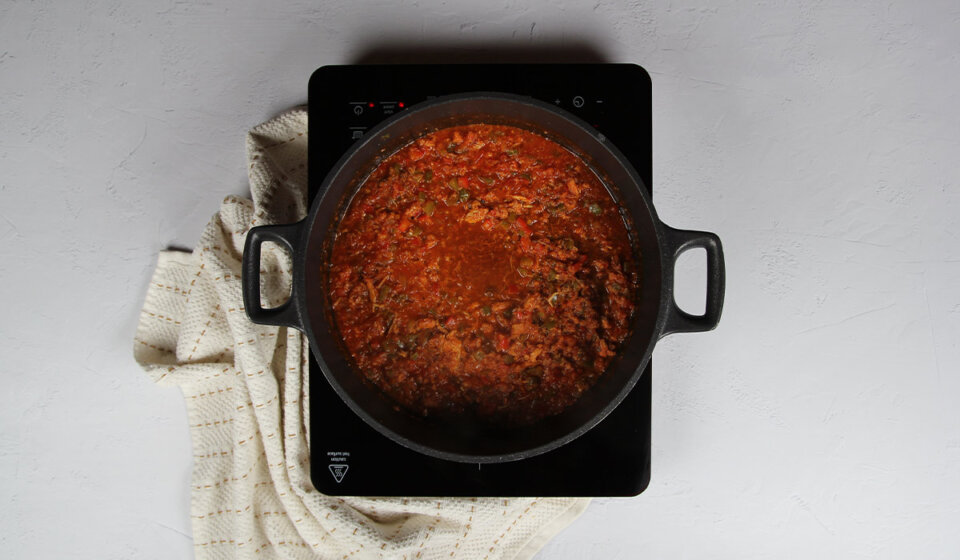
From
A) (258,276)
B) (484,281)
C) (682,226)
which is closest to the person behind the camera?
(258,276)

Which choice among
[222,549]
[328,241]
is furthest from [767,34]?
[222,549]

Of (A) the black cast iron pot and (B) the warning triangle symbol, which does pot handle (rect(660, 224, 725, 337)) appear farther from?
(B) the warning triangle symbol

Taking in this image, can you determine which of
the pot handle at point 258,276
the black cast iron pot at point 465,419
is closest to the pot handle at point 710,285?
the black cast iron pot at point 465,419

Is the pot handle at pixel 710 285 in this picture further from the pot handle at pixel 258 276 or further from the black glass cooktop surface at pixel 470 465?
the pot handle at pixel 258 276

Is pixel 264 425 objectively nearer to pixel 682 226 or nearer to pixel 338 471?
pixel 338 471

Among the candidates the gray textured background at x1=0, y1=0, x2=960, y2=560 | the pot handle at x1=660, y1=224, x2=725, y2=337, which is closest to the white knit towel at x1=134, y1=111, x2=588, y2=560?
the gray textured background at x1=0, y1=0, x2=960, y2=560

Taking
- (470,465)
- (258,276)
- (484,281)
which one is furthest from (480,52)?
(470,465)
